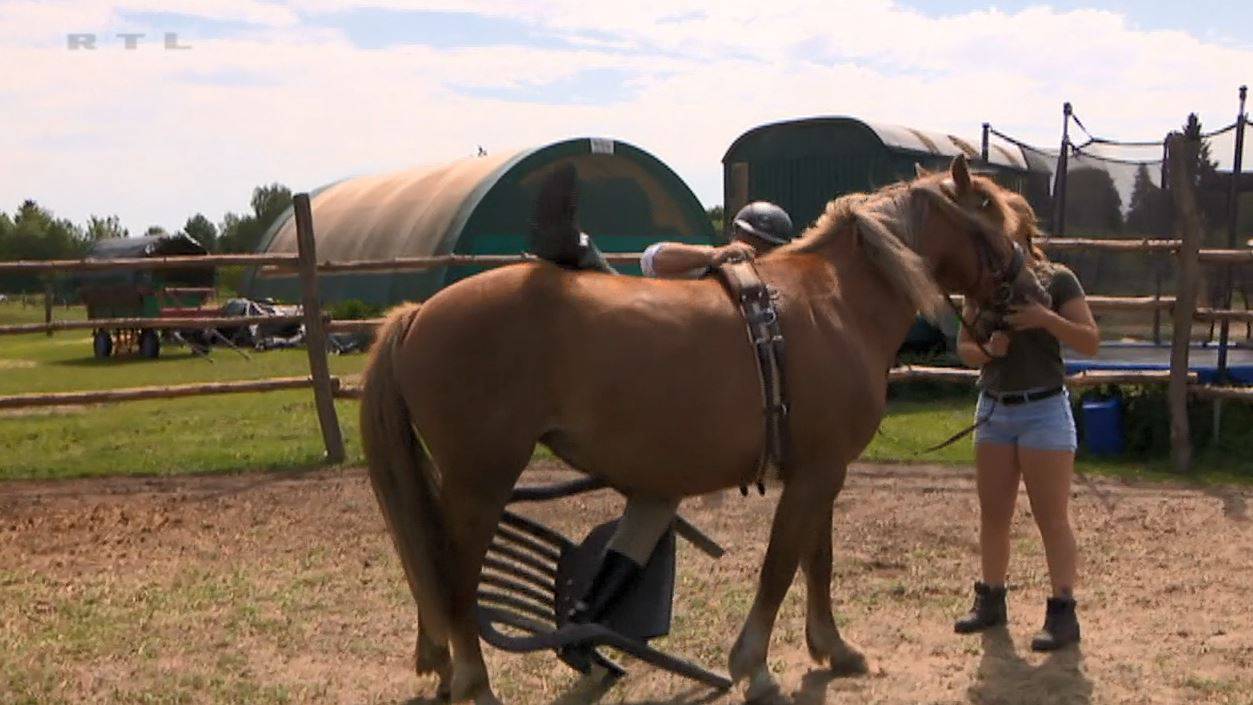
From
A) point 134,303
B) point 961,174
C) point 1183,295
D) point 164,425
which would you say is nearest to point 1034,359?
point 961,174

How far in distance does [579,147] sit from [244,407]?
27.5 feet

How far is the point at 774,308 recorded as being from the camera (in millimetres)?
3449

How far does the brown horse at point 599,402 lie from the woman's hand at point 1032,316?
39 cm

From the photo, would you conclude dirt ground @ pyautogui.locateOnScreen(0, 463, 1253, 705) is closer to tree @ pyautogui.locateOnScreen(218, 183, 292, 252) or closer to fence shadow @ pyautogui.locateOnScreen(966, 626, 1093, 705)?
fence shadow @ pyautogui.locateOnScreen(966, 626, 1093, 705)

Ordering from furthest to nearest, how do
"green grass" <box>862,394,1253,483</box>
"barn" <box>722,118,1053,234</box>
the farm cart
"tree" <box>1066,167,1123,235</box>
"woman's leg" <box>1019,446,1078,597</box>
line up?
the farm cart < "barn" <box>722,118,1053,234</box> < "tree" <box>1066,167,1123,235</box> < "green grass" <box>862,394,1253,483</box> < "woman's leg" <box>1019,446,1078,597</box>

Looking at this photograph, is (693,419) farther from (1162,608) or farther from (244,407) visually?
(244,407)

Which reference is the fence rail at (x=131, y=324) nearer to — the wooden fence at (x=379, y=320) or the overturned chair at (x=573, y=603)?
the wooden fence at (x=379, y=320)

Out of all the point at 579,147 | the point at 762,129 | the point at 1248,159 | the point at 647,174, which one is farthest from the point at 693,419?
the point at 647,174

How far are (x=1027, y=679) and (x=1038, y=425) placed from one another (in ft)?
2.96

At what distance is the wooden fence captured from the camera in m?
7.38

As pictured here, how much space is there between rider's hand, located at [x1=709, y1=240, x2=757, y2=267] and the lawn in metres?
4.25

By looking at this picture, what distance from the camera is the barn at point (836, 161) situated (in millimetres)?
11961

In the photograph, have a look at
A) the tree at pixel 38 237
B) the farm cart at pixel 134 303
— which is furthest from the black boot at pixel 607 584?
the tree at pixel 38 237

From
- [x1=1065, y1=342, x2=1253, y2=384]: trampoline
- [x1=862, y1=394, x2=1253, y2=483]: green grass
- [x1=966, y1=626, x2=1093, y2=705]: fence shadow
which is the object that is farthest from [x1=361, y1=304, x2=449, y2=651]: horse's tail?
[x1=1065, y1=342, x2=1253, y2=384]: trampoline
